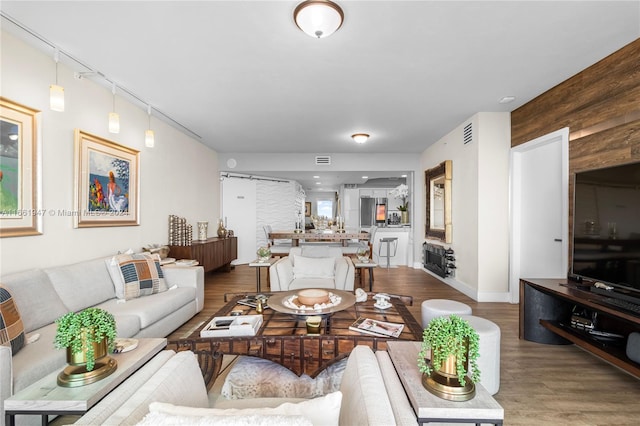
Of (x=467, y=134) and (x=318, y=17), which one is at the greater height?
(x=318, y=17)

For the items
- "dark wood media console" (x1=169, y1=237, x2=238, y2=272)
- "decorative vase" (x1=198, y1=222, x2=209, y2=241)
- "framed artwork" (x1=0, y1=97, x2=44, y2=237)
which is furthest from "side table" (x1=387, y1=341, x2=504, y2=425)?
"decorative vase" (x1=198, y1=222, x2=209, y2=241)

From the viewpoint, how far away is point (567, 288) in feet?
8.72

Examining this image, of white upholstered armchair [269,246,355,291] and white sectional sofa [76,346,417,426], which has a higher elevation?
white sectional sofa [76,346,417,426]

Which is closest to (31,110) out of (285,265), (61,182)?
(61,182)

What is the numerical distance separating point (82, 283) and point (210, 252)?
2.56 meters

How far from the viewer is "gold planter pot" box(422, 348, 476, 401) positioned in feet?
3.25

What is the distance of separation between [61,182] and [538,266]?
18.2 feet

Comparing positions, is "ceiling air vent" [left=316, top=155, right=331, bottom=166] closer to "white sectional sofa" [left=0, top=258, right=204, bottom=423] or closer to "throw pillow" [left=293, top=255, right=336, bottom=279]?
"throw pillow" [left=293, top=255, right=336, bottom=279]

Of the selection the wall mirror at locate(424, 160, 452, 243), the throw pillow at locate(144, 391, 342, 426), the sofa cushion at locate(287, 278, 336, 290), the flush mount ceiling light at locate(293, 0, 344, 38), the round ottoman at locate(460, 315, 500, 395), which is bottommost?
the round ottoman at locate(460, 315, 500, 395)

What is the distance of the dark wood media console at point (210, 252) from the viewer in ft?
15.0

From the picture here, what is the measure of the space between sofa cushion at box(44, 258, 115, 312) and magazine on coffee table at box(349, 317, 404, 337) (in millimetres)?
2323

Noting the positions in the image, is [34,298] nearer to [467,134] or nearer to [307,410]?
[307,410]

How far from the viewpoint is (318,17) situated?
207 centimetres

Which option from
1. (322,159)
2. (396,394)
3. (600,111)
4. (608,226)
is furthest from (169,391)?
(322,159)
